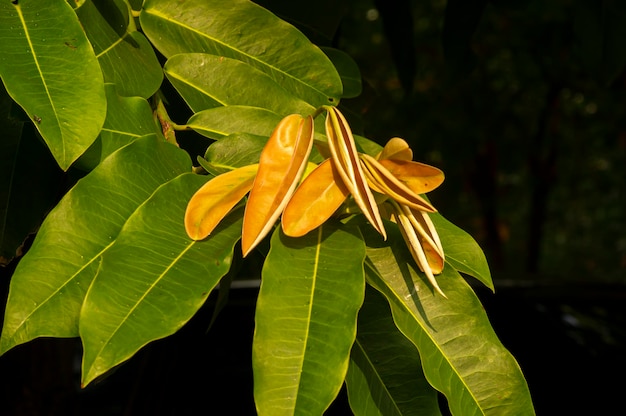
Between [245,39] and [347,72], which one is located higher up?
[245,39]

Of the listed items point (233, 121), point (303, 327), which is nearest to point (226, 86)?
point (233, 121)

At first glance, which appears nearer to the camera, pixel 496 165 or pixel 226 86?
pixel 226 86

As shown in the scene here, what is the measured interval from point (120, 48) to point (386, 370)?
1.31ft

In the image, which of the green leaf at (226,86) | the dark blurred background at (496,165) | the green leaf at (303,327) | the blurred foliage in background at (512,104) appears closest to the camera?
the green leaf at (303,327)

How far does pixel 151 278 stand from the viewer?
0.58 m

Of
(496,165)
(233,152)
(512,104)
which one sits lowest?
(496,165)

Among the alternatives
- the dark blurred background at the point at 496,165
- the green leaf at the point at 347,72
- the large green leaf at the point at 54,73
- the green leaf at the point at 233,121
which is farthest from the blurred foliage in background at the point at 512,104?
the large green leaf at the point at 54,73

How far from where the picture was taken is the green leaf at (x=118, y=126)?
2.24 feet

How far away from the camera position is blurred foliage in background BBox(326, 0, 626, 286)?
2.01 metres

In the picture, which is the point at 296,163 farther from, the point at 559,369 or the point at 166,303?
the point at 559,369

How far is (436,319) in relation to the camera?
0.62m

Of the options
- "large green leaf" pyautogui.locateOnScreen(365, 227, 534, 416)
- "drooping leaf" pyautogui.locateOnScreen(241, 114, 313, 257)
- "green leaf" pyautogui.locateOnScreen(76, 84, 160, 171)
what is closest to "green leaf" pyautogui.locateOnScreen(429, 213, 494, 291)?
"large green leaf" pyautogui.locateOnScreen(365, 227, 534, 416)

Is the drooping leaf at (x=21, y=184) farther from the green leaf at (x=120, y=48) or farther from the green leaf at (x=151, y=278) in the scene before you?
the green leaf at (x=151, y=278)

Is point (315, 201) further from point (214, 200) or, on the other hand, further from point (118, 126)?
point (118, 126)
